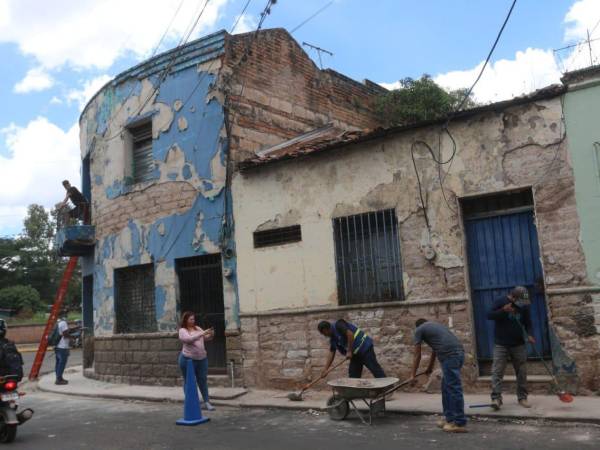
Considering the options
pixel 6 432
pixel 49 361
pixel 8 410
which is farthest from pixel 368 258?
pixel 49 361

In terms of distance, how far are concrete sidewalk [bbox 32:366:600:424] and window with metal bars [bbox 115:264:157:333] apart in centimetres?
133

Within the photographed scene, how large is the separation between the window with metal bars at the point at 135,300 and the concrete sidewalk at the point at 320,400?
133cm

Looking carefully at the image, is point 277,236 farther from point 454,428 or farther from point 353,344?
point 454,428

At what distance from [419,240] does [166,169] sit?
Result: 603 cm

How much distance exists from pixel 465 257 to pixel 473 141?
1.72 m

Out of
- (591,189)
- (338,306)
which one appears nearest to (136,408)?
(338,306)

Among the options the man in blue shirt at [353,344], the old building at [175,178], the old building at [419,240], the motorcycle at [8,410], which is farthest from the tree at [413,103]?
the motorcycle at [8,410]

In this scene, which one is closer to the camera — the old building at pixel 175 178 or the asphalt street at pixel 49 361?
the old building at pixel 175 178

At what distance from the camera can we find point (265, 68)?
42.9 ft

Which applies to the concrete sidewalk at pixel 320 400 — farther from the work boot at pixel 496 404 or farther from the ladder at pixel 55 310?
the ladder at pixel 55 310

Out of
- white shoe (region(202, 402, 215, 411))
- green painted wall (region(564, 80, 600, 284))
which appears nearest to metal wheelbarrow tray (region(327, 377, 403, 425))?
white shoe (region(202, 402, 215, 411))

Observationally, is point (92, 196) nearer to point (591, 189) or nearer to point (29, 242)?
point (591, 189)

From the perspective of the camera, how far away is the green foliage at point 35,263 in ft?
145

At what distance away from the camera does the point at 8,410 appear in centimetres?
763
